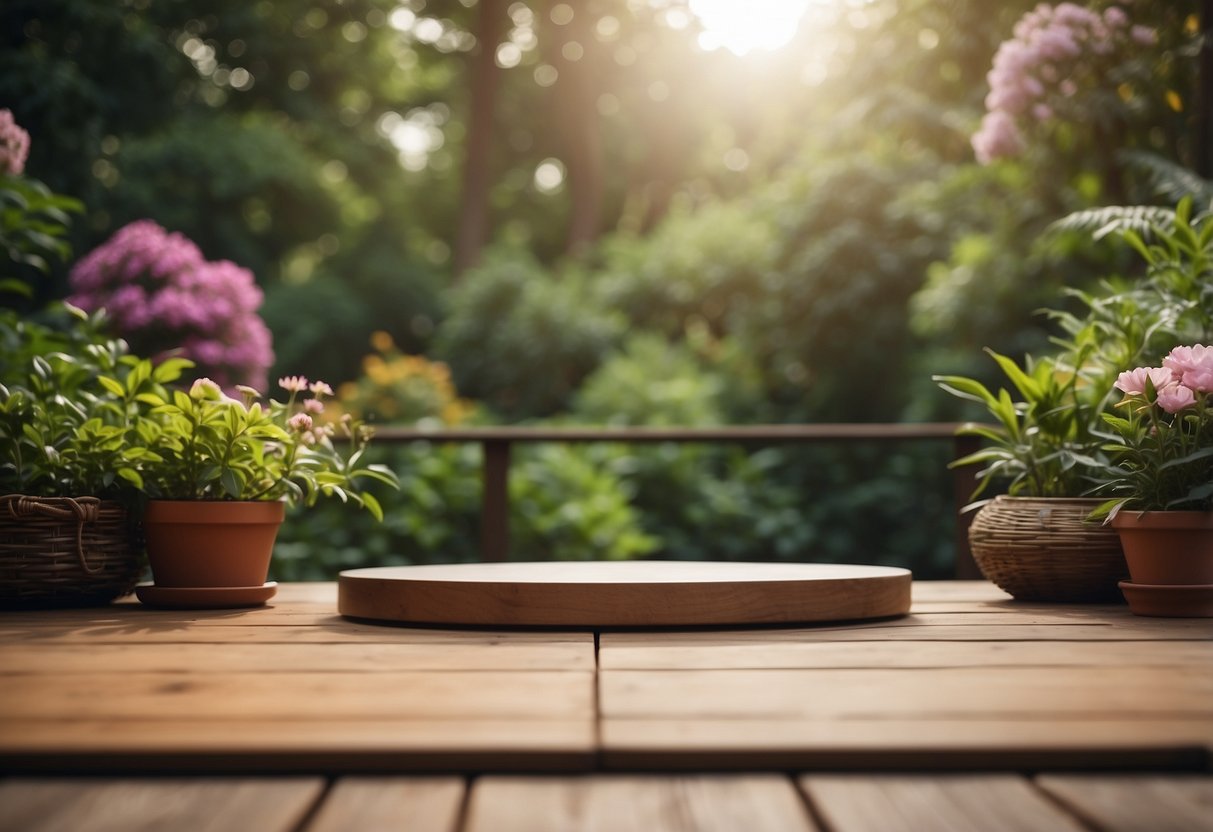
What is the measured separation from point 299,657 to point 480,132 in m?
12.4

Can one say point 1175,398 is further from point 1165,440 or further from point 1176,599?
point 1176,599

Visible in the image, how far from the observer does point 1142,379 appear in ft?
7.27

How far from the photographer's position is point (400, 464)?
6.12m

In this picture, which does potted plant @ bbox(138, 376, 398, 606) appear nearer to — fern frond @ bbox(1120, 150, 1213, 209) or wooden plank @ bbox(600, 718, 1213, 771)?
wooden plank @ bbox(600, 718, 1213, 771)

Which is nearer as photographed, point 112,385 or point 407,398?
point 112,385

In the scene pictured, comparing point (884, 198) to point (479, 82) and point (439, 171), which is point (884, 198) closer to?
point (479, 82)

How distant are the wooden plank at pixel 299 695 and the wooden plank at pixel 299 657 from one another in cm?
5

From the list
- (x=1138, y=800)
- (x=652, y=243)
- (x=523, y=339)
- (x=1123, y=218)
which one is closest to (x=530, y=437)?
(x=1123, y=218)

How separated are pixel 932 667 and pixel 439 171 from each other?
1843 cm

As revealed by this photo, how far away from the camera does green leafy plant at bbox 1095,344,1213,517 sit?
7.16 feet

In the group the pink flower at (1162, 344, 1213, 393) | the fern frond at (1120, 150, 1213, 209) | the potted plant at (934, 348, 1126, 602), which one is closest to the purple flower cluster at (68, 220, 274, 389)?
the potted plant at (934, 348, 1126, 602)

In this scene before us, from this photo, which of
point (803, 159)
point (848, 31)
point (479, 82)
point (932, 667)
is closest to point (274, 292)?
point (479, 82)

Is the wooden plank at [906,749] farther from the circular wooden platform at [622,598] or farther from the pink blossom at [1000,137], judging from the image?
the pink blossom at [1000,137]

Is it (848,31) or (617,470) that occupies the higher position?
(848,31)
